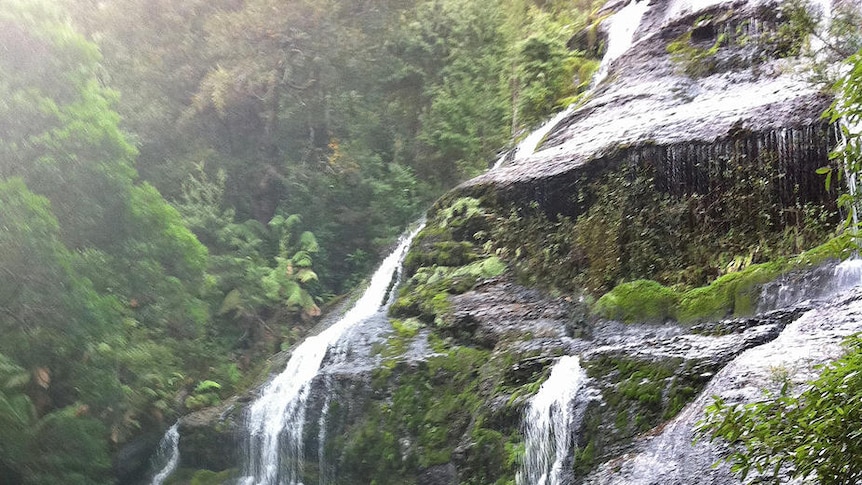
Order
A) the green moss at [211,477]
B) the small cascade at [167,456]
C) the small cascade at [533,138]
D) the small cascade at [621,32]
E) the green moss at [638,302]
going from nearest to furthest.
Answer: the green moss at [638,302] < the green moss at [211,477] < the small cascade at [167,456] < the small cascade at [533,138] < the small cascade at [621,32]

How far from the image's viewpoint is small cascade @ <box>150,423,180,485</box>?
9352 mm

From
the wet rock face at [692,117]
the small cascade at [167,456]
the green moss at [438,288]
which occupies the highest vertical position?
the wet rock face at [692,117]

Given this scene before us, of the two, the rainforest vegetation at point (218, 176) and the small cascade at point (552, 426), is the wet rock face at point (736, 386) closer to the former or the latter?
the small cascade at point (552, 426)

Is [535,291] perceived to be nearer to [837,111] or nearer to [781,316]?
[781,316]

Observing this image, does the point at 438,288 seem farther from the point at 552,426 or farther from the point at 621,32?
the point at 621,32

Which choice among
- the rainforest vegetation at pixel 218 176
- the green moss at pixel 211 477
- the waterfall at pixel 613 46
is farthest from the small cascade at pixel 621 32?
the green moss at pixel 211 477

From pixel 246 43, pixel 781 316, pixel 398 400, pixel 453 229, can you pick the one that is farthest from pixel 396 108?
pixel 781 316

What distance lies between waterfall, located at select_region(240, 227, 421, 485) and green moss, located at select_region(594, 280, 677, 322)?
3671 millimetres

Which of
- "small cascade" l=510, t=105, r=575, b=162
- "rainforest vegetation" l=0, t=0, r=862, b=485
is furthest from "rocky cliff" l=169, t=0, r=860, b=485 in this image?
"small cascade" l=510, t=105, r=575, b=162

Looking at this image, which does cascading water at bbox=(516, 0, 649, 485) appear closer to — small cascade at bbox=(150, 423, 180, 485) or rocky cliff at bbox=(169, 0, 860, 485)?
rocky cliff at bbox=(169, 0, 860, 485)

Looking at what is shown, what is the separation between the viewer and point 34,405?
745 cm

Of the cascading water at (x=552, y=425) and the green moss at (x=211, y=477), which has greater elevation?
the cascading water at (x=552, y=425)

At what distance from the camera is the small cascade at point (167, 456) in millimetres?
9352

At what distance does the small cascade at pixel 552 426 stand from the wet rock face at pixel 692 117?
3.12 m
